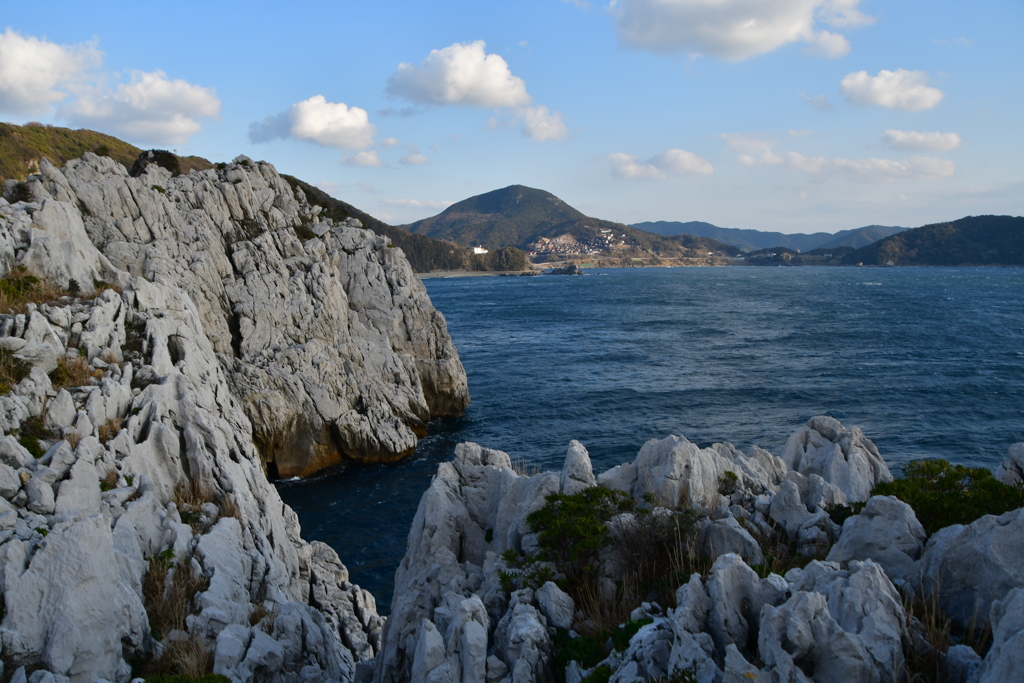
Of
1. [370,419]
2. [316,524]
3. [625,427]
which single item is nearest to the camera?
[316,524]

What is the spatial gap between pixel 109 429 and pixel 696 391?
40.8m

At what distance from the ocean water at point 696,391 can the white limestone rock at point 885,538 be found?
1746 cm

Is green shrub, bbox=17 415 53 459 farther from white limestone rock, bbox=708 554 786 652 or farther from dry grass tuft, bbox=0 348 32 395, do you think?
white limestone rock, bbox=708 554 786 652

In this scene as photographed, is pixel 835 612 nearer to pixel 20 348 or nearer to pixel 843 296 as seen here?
pixel 20 348

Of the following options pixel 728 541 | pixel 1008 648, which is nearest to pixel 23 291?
pixel 728 541

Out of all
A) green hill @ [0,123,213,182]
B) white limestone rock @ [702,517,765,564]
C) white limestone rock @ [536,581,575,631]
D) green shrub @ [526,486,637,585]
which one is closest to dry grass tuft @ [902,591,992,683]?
white limestone rock @ [702,517,765,564]

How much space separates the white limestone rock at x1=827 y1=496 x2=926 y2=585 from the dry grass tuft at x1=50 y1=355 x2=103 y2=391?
16634 millimetres

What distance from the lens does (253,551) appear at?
13836 mm

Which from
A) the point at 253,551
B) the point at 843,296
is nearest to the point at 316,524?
the point at 253,551

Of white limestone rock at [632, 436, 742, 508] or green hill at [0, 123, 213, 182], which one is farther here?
green hill at [0, 123, 213, 182]

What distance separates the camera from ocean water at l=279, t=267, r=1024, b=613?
31.2 m

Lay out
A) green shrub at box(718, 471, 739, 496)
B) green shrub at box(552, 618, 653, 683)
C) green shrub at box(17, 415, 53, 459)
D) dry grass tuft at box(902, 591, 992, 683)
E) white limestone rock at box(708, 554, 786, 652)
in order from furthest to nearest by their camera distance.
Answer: green shrub at box(718, 471, 739, 496)
green shrub at box(17, 415, 53, 459)
green shrub at box(552, 618, 653, 683)
white limestone rock at box(708, 554, 786, 652)
dry grass tuft at box(902, 591, 992, 683)

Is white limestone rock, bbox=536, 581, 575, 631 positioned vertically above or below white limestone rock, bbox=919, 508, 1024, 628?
below

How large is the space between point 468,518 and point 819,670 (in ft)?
30.0
